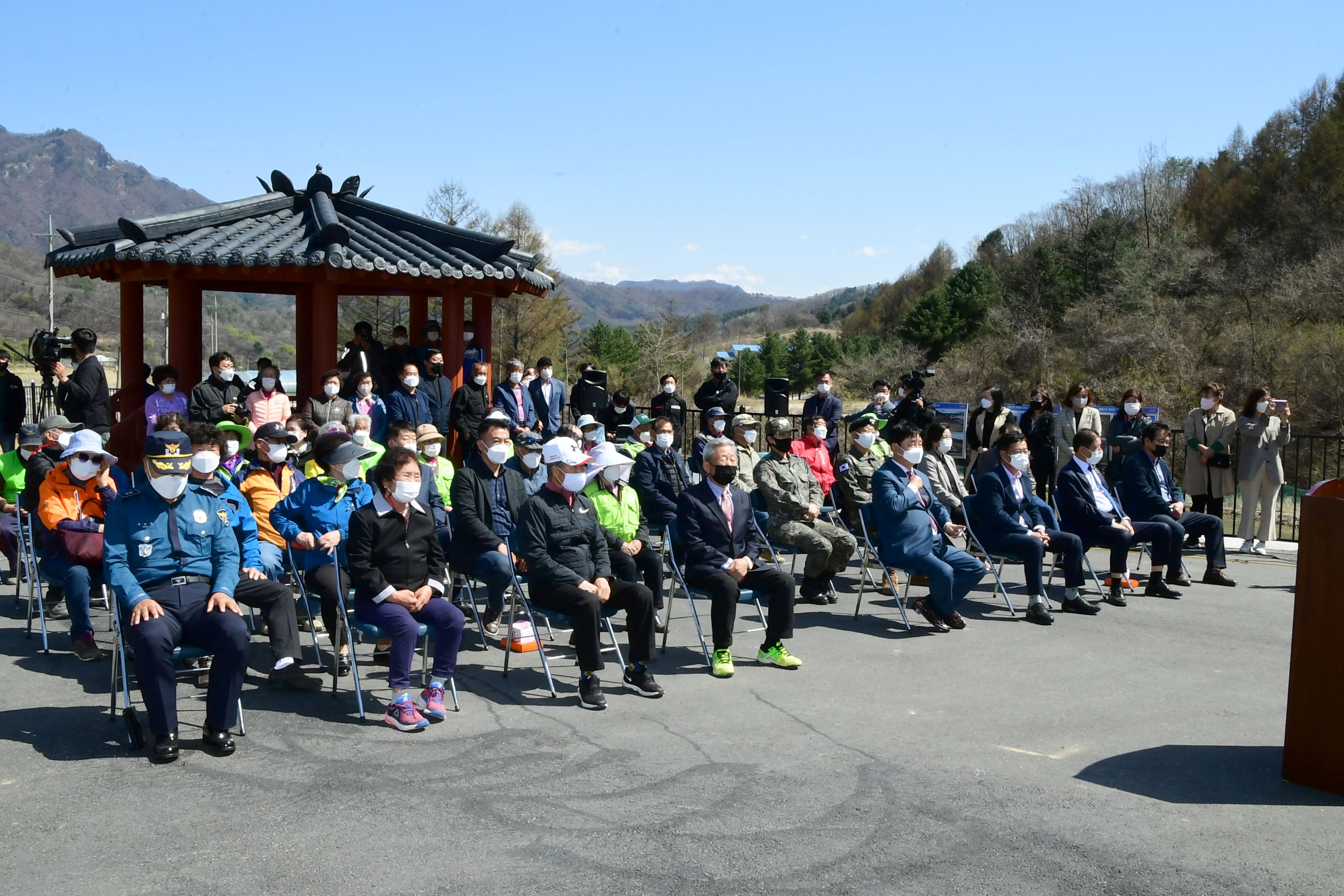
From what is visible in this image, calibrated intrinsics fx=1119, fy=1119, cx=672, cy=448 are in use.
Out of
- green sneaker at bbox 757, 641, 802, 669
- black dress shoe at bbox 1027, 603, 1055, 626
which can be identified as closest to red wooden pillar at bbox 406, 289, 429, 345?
green sneaker at bbox 757, 641, 802, 669

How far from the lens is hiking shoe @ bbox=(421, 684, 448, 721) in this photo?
6.25 metres

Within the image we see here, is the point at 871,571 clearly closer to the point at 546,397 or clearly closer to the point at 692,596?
the point at 692,596

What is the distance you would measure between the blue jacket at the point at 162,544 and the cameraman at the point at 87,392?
611 cm

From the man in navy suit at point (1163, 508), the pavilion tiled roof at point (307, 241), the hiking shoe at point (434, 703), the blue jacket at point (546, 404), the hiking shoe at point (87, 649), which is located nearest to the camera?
the hiking shoe at point (434, 703)

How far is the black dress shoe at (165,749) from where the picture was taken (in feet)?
18.1

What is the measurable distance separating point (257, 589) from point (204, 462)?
88 cm

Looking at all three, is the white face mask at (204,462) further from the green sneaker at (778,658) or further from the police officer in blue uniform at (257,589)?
the green sneaker at (778,658)

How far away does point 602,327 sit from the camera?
4338cm

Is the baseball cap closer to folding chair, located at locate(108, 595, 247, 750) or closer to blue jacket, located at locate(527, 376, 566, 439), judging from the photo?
folding chair, located at locate(108, 595, 247, 750)

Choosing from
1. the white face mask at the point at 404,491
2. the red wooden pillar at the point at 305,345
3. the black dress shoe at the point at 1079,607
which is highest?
the red wooden pillar at the point at 305,345

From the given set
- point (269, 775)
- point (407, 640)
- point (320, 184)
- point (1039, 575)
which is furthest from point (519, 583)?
point (320, 184)

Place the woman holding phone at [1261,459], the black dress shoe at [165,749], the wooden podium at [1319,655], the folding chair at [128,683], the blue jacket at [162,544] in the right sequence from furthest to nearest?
the woman holding phone at [1261,459] → the blue jacket at [162,544] → the folding chair at [128,683] → the black dress shoe at [165,749] → the wooden podium at [1319,655]

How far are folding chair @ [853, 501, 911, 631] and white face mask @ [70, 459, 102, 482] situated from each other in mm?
5625

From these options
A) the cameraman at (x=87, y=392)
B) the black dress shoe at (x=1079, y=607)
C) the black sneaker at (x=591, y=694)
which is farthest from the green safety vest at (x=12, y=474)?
the black dress shoe at (x=1079, y=607)
